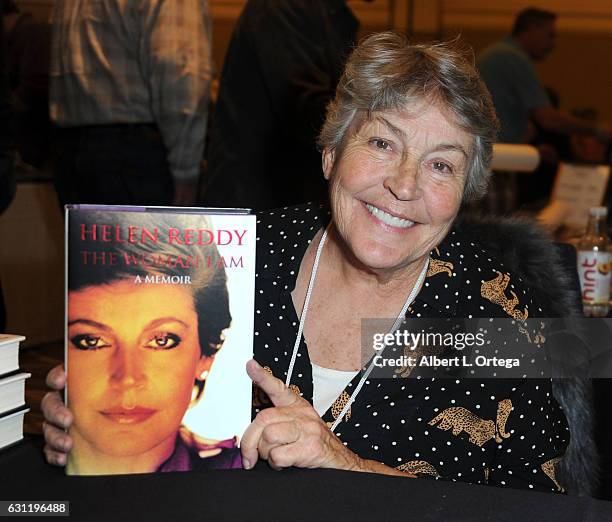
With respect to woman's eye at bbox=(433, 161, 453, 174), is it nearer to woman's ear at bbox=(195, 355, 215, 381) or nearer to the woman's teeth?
the woman's teeth

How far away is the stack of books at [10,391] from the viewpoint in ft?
3.52

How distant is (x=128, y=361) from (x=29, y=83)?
3.92m

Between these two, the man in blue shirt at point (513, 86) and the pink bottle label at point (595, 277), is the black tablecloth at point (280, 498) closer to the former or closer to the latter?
the pink bottle label at point (595, 277)

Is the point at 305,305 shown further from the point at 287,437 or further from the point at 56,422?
the point at 56,422

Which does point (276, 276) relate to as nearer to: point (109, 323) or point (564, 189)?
point (109, 323)

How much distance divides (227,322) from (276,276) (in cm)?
62

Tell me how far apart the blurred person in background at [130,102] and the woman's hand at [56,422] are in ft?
6.39

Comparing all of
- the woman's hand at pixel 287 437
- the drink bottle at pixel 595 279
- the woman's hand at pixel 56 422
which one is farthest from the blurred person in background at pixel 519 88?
the woman's hand at pixel 56 422

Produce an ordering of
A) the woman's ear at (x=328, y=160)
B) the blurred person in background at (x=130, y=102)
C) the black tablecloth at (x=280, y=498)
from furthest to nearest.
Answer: the blurred person in background at (x=130, y=102), the woman's ear at (x=328, y=160), the black tablecloth at (x=280, y=498)

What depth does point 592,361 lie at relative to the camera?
6.09 feet

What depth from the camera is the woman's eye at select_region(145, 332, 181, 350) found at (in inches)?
40.3
